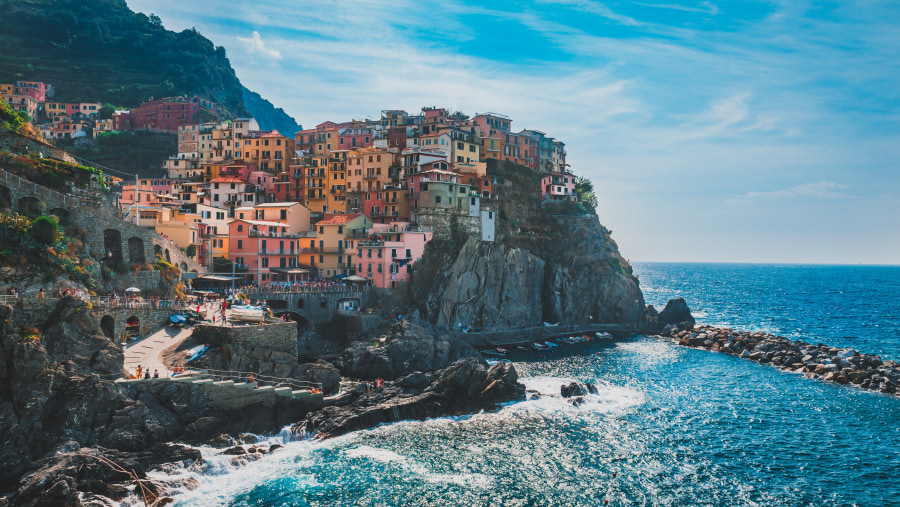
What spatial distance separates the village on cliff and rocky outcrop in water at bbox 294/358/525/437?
90.5ft

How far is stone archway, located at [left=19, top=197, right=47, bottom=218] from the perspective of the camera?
1940 inches

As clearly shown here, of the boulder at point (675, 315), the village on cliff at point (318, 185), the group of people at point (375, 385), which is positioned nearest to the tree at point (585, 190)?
the village on cliff at point (318, 185)

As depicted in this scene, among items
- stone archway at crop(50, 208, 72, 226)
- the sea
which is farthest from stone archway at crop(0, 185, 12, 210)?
the sea

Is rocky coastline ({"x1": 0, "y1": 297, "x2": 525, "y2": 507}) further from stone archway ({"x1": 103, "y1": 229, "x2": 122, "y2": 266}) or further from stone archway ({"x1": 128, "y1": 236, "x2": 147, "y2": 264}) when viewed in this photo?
stone archway ({"x1": 128, "y1": 236, "x2": 147, "y2": 264})

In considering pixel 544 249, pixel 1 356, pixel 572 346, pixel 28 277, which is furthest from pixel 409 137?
pixel 1 356

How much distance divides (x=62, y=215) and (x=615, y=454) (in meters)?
50.6

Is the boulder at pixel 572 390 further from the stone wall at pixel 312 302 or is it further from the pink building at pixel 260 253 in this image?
the pink building at pixel 260 253

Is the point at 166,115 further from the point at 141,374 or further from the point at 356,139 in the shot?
the point at 141,374

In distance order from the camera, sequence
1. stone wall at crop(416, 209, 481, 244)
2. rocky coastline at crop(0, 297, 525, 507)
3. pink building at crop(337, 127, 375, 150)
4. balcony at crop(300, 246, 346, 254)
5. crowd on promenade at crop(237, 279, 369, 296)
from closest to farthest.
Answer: rocky coastline at crop(0, 297, 525, 507)
crowd on promenade at crop(237, 279, 369, 296)
balcony at crop(300, 246, 346, 254)
stone wall at crop(416, 209, 481, 244)
pink building at crop(337, 127, 375, 150)

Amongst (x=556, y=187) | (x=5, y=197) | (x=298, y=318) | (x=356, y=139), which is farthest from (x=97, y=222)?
(x=556, y=187)

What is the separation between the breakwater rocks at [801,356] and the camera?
65.1 metres

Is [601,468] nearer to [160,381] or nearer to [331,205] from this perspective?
[160,381]

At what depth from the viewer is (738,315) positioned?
12762cm

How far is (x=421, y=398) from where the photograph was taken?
51.5 m
